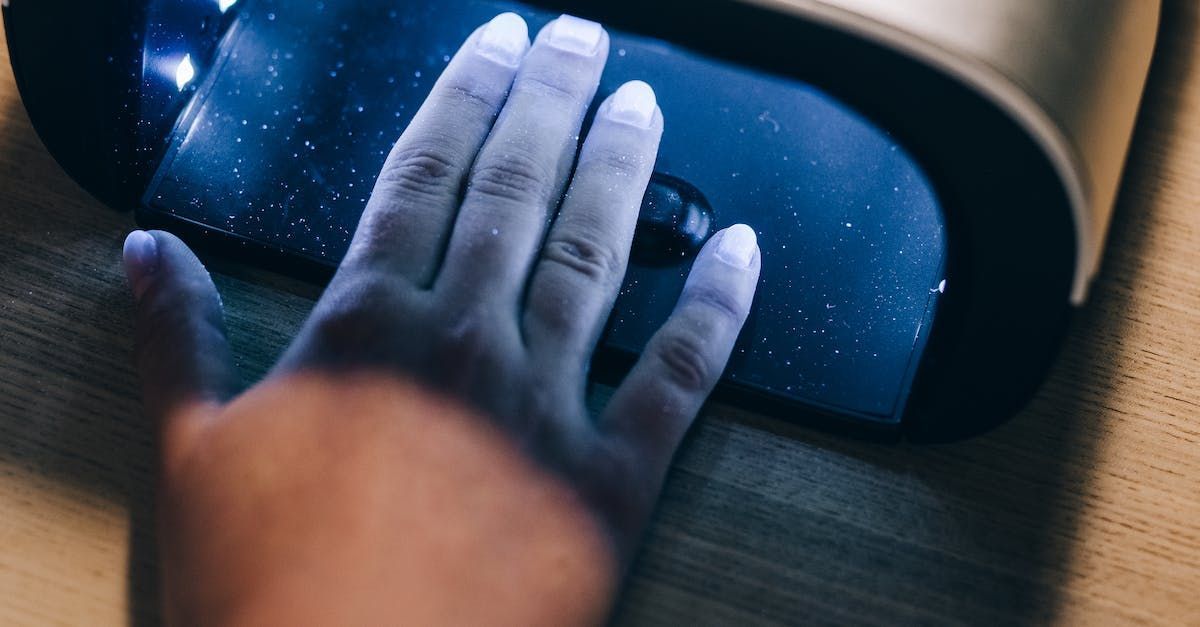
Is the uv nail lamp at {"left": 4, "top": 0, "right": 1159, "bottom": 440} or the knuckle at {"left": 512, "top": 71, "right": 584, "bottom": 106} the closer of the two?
the uv nail lamp at {"left": 4, "top": 0, "right": 1159, "bottom": 440}

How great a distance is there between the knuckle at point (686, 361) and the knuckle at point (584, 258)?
31 millimetres

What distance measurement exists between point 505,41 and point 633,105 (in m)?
0.06

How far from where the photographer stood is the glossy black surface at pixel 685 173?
0.31 metres

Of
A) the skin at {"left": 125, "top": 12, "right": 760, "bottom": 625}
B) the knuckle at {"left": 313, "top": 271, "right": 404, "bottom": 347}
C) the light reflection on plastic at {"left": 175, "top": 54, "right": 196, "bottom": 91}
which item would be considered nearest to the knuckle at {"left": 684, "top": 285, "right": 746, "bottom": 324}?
the skin at {"left": 125, "top": 12, "right": 760, "bottom": 625}

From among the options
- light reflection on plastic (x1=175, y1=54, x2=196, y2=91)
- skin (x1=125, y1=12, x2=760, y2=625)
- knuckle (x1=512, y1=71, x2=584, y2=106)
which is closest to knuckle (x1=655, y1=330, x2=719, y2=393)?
skin (x1=125, y1=12, x2=760, y2=625)

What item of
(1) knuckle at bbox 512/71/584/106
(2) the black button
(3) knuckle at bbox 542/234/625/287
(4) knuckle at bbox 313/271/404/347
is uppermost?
(1) knuckle at bbox 512/71/584/106

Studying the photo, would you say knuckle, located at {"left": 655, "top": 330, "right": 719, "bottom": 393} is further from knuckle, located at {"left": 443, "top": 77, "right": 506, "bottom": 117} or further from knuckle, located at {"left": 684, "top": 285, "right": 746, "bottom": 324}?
knuckle, located at {"left": 443, "top": 77, "right": 506, "bottom": 117}

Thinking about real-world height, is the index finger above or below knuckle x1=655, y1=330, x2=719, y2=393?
above

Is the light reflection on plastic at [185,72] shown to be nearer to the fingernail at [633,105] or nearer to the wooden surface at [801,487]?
the wooden surface at [801,487]

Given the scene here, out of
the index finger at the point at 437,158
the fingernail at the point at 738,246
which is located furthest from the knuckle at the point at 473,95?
the fingernail at the point at 738,246

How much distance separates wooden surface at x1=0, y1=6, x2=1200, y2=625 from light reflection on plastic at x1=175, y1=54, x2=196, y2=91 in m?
0.06

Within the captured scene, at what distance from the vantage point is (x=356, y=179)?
34 cm

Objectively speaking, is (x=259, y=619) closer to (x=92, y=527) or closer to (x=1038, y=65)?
(x=92, y=527)

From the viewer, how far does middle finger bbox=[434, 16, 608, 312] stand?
0.97 feet
